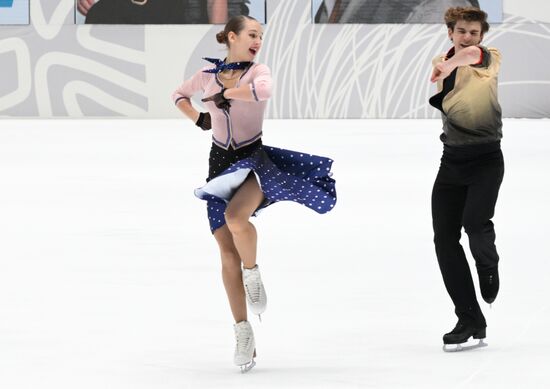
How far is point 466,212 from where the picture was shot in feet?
17.6

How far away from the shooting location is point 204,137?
2180cm

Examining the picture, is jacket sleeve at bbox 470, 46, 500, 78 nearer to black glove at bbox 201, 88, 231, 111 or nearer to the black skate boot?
the black skate boot

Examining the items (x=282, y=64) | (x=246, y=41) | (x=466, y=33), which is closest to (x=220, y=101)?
(x=246, y=41)

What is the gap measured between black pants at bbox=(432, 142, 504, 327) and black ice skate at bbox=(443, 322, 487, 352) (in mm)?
35

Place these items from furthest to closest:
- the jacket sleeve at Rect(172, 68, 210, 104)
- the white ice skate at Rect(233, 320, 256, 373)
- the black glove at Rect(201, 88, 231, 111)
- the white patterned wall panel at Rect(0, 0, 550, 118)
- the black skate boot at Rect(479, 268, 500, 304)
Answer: the white patterned wall panel at Rect(0, 0, 550, 118) → the black skate boot at Rect(479, 268, 500, 304) → the jacket sleeve at Rect(172, 68, 210, 104) → the black glove at Rect(201, 88, 231, 111) → the white ice skate at Rect(233, 320, 256, 373)

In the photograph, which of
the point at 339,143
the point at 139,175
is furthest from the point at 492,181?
Result: the point at 339,143

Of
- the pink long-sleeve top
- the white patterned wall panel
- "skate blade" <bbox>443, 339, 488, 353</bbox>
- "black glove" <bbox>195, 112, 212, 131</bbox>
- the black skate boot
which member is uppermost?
the pink long-sleeve top

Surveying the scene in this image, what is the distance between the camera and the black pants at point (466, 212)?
5344 millimetres

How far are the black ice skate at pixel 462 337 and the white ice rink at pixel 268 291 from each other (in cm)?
5

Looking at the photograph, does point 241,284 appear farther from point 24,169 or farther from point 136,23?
point 136,23

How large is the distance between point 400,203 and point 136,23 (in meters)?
Answer: 17.9

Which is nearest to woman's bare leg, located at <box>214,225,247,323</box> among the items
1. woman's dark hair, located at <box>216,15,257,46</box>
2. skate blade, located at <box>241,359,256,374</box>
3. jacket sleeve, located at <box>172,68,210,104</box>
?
skate blade, located at <box>241,359,256,374</box>

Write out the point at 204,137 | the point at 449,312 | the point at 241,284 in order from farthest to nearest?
the point at 204,137
the point at 449,312
the point at 241,284

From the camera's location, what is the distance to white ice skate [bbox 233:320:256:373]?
4867 mm
